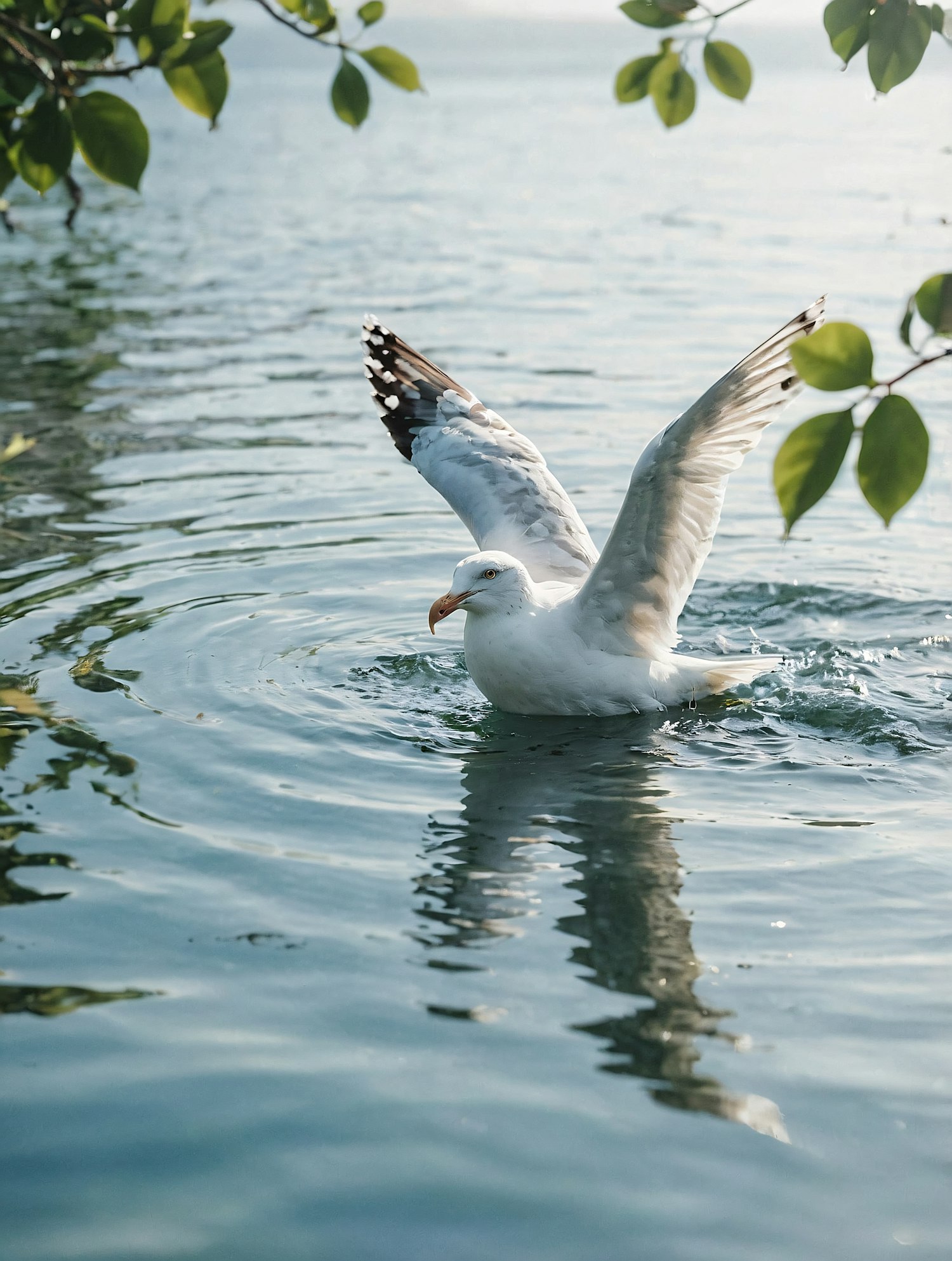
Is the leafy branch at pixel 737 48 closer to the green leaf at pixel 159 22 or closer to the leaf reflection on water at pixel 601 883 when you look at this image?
the green leaf at pixel 159 22

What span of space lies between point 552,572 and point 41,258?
19.2 metres

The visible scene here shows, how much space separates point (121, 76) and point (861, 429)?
2.66 metres

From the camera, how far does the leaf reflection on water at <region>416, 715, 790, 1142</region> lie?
423 centimetres

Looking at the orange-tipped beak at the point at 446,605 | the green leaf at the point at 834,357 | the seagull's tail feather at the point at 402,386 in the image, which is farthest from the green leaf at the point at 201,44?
the seagull's tail feather at the point at 402,386

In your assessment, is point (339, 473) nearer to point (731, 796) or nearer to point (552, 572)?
point (552, 572)

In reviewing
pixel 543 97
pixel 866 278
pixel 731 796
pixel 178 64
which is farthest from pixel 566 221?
pixel 543 97

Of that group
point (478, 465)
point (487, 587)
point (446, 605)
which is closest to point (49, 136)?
point (446, 605)

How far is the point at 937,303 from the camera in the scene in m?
1.99

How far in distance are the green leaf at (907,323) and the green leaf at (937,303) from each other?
0.04 ft

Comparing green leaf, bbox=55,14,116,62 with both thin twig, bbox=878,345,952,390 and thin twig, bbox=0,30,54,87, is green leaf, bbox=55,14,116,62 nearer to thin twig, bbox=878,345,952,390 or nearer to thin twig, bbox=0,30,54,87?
thin twig, bbox=0,30,54,87

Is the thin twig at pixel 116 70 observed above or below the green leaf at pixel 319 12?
below

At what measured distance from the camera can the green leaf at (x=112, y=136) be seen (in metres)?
3.25

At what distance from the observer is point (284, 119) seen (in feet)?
245

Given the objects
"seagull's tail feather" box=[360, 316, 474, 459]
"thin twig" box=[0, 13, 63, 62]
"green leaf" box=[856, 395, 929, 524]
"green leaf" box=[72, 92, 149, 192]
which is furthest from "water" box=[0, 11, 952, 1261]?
"thin twig" box=[0, 13, 63, 62]
